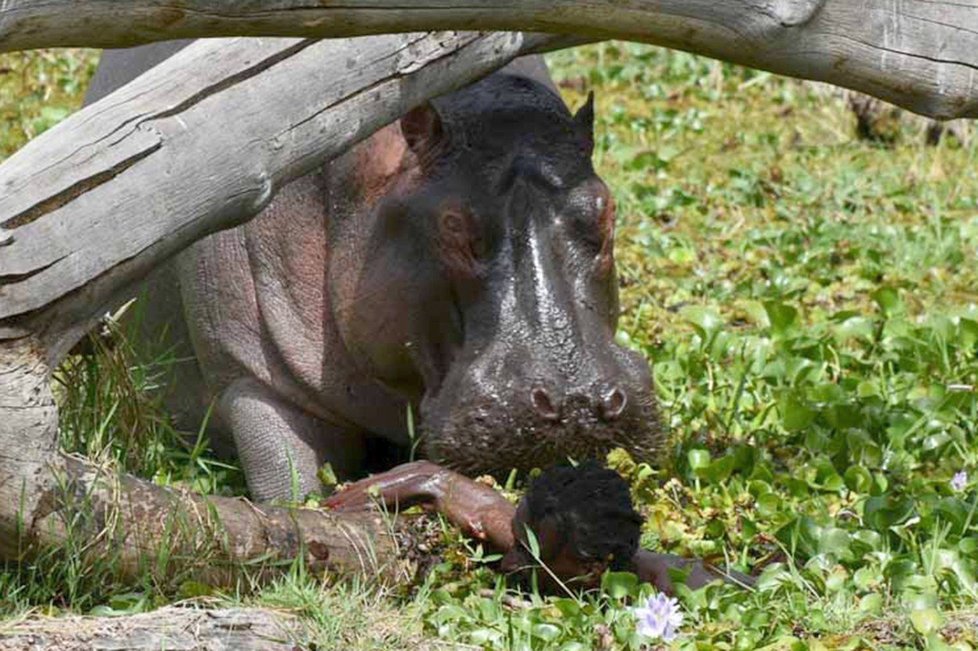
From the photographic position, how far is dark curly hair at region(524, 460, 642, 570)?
14.2 ft

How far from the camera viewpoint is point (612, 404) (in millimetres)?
5066

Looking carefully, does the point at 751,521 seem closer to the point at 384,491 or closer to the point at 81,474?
the point at 384,491

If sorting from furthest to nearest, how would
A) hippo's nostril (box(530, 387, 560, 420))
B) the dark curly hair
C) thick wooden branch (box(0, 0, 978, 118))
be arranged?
hippo's nostril (box(530, 387, 560, 420)) → the dark curly hair → thick wooden branch (box(0, 0, 978, 118))

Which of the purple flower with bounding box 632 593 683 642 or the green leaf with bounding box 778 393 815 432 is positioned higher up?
the purple flower with bounding box 632 593 683 642

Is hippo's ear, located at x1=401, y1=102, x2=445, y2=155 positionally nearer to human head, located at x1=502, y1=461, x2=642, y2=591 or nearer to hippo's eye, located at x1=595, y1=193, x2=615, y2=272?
hippo's eye, located at x1=595, y1=193, x2=615, y2=272

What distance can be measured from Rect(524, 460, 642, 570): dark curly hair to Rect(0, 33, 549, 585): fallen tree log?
1.34ft

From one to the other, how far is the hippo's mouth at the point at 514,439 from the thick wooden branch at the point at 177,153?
76cm

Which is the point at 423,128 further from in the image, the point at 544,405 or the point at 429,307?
the point at 544,405

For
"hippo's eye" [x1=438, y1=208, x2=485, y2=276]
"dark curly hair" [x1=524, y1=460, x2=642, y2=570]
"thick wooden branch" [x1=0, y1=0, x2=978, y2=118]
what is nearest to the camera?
"thick wooden branch" [x1=0, y1=0, x2=978, y2=118]

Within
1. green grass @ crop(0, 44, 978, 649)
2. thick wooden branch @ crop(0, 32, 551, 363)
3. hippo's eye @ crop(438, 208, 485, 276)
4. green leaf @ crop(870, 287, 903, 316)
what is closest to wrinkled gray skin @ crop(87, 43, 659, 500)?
hippo's eye @ crop(438, 208, 485, 276)

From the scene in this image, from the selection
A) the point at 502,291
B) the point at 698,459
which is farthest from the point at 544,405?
the point at 698,459

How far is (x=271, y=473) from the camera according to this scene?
5.52 meters

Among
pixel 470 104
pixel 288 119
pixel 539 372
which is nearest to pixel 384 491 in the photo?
pixel 539 372

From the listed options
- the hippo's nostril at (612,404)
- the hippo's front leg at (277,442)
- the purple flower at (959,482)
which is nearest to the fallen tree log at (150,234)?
the hippo's nostril at (612,404)
